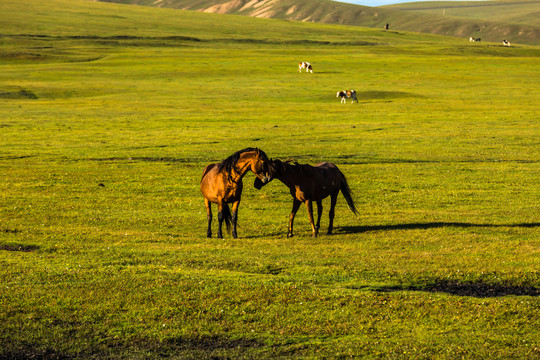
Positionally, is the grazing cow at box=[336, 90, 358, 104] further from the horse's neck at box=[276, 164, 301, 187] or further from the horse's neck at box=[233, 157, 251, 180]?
the horse's neck at box=[233, 157, 251, 180]

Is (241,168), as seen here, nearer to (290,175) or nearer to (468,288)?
(290,175)

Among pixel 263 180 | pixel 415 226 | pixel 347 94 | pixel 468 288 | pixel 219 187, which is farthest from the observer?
pixel 347 94

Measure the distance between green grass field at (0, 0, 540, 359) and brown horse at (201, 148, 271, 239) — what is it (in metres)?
0.91

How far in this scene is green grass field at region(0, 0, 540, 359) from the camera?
10.9 metres

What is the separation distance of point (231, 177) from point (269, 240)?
2.01 metres

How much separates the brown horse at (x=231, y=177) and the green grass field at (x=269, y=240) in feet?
3.00

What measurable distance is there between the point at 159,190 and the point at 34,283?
13045 mm

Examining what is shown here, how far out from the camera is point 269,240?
17797mm

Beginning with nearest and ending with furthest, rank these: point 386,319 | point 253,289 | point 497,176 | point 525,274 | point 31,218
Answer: point 386,319 → point 253,289 → point 525,274 → point 31,218 → point 497,176

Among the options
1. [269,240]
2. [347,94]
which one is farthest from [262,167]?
[347,94]

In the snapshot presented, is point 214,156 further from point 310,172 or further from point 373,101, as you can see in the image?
point 373,101

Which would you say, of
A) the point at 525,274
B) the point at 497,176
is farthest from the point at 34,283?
the point at 497,176

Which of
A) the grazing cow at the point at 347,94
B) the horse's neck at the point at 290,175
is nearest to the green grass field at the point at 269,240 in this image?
the horse's neck at the point at 290,175

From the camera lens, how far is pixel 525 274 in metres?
13.9
